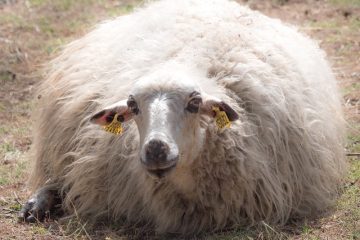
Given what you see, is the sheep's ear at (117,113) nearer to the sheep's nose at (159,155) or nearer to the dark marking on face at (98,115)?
the dark marking on face at (98,115)

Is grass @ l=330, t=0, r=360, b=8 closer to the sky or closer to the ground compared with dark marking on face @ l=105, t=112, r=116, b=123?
closer to the ground

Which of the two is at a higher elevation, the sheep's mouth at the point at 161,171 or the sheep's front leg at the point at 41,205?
the sheep's mouth at the point at 161,171

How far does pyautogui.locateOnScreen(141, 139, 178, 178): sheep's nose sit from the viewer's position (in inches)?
167

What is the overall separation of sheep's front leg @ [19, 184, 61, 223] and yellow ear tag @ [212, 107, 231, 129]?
5.03ft

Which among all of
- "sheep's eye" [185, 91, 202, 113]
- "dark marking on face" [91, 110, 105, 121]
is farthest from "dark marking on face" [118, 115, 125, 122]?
"sheep's eye" [185, 91, 202, 113]

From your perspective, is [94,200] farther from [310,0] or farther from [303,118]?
[310,0]

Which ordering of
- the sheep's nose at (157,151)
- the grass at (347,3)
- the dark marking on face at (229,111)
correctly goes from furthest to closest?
the grass at (347,3)
the dark marking on face at (229,111)
the sheep's nose at (157,151)

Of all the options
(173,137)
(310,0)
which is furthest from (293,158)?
(310,0)

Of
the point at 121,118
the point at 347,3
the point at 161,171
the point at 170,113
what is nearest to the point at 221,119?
the point at 170,113

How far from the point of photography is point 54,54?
Result: 861 cm

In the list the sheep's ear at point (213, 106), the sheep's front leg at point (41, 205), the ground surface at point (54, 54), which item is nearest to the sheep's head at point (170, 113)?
the sheep's ear at point (213, 106)

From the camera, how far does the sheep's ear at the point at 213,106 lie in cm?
455

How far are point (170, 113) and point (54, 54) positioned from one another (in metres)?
4.42

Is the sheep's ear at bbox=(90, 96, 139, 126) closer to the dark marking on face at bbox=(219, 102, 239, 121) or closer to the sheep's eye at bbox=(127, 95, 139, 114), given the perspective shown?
the sheep's eye at bbox=(127, 95, 139, 114)
